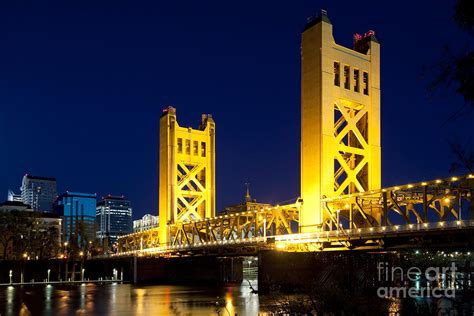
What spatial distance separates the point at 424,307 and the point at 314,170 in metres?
34.3

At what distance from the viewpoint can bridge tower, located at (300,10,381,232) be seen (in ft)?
153

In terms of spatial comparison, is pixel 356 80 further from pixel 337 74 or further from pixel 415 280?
pixel 415 280

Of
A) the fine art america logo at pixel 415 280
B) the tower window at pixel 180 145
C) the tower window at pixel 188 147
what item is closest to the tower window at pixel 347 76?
the fine art america logo at pixel 415 280

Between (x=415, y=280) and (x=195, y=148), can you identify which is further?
(x=195, y=148)

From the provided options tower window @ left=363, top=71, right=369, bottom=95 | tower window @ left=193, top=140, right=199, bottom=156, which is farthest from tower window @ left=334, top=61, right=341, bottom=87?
tower window @ left=193, top=140, right=199, bottom=156

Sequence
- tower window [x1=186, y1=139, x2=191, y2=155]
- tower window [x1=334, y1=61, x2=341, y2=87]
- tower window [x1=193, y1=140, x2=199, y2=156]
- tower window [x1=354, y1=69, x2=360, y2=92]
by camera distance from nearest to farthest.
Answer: tower window [x1=334, y1=61, x2=341, y2=87] < tower window [x1=354, y1=69, x2=360, y2=92] < tower window [x1=186, y1=139, x2=191, y2=155] < tower window [x1=193, y1=140, x2=199, y2=156]

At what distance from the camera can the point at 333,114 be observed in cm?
4878

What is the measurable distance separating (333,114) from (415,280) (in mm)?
28098

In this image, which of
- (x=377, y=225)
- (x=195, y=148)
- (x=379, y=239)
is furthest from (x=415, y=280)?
(x=195, y=148)

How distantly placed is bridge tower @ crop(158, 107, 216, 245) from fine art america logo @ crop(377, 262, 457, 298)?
182 ft

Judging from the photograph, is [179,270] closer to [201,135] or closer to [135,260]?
[135,260]

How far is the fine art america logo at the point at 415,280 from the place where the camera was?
749 inches

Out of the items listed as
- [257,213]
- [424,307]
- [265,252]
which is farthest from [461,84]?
[257,213]

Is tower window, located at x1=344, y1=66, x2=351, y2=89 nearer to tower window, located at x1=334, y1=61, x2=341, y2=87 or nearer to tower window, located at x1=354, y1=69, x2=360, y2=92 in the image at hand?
tower window, located at x1=354, y1=69, x2=360, y2=92
